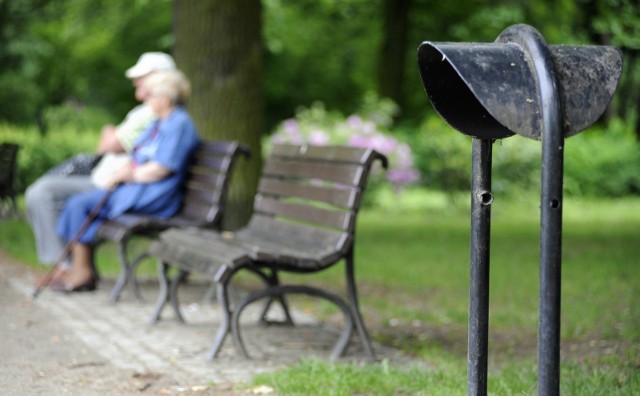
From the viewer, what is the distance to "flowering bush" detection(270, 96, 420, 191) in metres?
16.7

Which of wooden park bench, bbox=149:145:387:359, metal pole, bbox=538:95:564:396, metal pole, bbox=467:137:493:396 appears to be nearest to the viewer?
metal pole, bbox=538:95:564:396

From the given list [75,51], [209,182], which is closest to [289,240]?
[209,182]

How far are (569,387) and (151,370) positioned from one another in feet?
6.69

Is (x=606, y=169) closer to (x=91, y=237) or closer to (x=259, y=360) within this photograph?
(x=91, y=237)

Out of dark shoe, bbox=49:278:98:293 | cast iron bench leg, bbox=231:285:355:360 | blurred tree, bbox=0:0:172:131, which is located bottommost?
dark shoe, bbox=49:278:98:293

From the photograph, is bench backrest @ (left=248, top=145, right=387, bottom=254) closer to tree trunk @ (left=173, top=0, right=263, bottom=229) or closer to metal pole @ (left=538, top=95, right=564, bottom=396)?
metal pole @ (left=538, top=95, right=564, bottom=396)

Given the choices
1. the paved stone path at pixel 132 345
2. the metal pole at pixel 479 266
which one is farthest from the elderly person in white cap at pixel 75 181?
the metal pole at pixel 479 266

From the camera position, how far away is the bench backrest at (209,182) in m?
7.45

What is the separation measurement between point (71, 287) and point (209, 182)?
135cm

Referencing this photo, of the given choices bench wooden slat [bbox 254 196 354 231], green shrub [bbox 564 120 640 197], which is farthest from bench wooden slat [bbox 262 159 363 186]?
green shrub [bbox 564 120 640 197]

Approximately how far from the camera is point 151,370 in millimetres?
5520

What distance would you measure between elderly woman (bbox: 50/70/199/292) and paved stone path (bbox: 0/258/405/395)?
1.16ft

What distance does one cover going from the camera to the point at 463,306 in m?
8.00

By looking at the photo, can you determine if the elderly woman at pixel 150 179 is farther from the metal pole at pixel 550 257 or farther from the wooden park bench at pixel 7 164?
the metal pole at pixel 550 257
